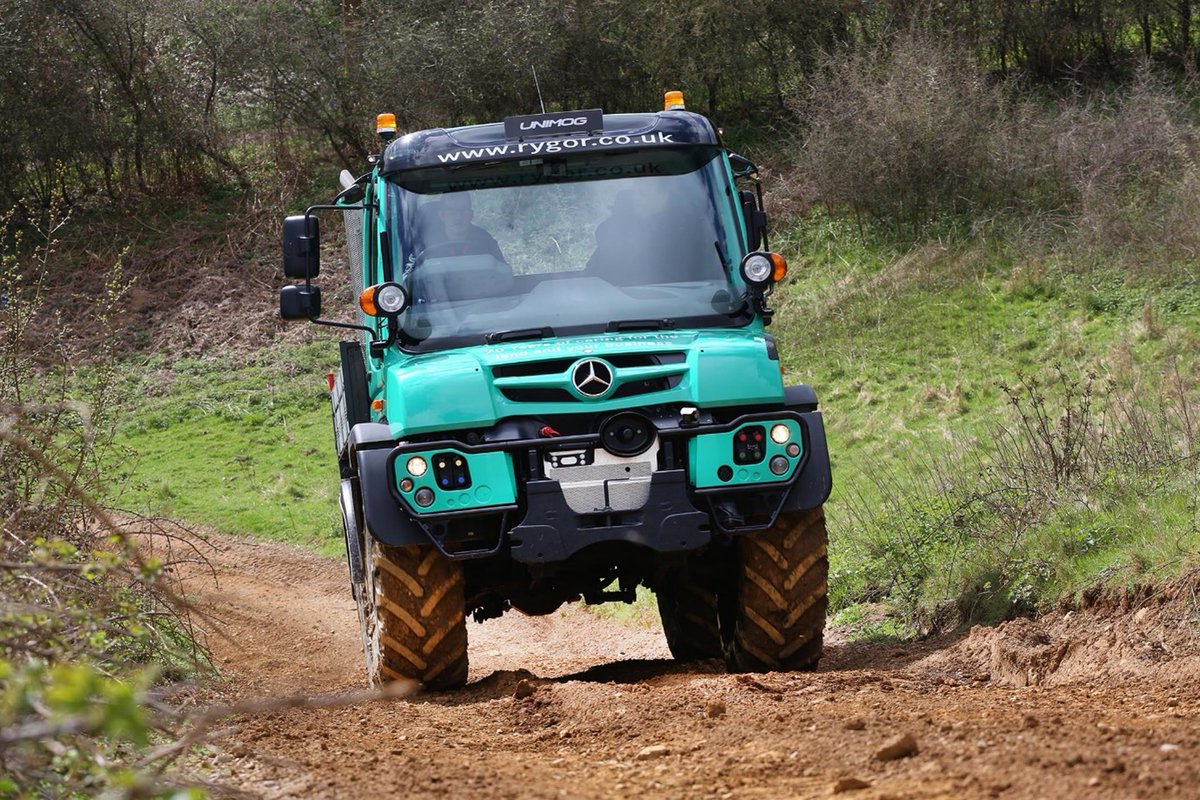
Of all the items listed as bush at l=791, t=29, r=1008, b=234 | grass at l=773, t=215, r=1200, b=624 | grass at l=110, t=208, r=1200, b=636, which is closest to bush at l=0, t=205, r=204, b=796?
grass at l=110, t=208, r=1200, b=636

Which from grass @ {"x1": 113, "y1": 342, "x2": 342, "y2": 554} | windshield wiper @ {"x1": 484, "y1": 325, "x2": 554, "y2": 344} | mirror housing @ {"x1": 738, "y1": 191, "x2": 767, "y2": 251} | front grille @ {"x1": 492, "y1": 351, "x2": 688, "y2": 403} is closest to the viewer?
front grille @ {"x1": 492, "y1": 351, "x2": 688, "y2": 403}

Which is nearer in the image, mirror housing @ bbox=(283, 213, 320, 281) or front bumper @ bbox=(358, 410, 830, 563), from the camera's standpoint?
front bumper @ bbox=(358, 410, 830, 563)

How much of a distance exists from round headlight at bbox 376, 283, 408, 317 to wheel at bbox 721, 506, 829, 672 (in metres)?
2.09

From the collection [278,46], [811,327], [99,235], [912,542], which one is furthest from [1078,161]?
[99,235]

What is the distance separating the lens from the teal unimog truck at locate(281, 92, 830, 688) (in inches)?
289

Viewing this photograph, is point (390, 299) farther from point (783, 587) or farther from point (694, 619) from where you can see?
point (694, 619)

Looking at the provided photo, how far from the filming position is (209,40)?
2892 centimetres

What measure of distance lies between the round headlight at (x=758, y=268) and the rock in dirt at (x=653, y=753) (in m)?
3.05

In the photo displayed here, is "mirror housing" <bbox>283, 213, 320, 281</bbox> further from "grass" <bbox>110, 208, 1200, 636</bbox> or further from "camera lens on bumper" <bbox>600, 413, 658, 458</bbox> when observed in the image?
"grass" <bbox>110, 208, 1200, 636</bbox>

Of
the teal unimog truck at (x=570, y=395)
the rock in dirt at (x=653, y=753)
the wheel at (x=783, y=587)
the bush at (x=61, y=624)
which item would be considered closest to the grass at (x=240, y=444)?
the bush at (x=61, y=624)

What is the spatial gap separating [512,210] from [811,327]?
496 inches

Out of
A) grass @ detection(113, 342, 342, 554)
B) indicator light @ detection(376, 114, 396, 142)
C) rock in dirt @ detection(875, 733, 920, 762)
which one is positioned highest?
indicator light @ detection(376, 114, 396, 142)

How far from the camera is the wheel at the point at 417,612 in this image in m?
7.51

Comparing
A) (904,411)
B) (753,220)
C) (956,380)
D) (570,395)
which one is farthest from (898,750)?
(956,380)
